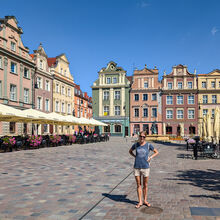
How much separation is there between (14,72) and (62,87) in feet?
43.8

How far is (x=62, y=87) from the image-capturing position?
4300 centimetres

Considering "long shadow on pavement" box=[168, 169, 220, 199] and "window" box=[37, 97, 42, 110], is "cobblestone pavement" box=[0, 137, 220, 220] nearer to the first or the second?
"long shadow on pavement" box=[168, 169, 220, 199]

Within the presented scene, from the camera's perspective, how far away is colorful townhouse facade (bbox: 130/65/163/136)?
A: 164 ft

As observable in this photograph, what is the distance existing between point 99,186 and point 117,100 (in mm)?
44857

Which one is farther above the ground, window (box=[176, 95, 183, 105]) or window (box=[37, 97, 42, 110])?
window (box=[176, 95, 183, 105])

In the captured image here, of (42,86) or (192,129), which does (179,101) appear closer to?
(192,129)

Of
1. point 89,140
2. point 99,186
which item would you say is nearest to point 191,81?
point 89,140

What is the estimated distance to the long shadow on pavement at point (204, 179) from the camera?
21.9 feet

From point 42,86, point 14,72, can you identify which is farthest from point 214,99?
point 14,72

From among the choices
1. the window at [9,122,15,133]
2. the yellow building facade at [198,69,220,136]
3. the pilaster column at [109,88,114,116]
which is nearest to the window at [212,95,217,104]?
the yellow building facade at [198,69,220,136]

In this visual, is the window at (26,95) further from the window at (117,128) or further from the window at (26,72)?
the window at (117,128)

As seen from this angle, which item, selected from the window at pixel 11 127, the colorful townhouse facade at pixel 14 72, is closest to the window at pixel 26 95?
the colorful townhouse facade at pixel 14 72

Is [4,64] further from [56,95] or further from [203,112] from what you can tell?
[203,112]

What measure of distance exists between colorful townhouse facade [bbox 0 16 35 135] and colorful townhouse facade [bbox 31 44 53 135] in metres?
1.64
